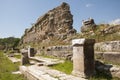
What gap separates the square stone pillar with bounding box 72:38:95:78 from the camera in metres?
5.96

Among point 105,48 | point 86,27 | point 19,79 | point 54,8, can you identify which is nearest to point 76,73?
point 105,48

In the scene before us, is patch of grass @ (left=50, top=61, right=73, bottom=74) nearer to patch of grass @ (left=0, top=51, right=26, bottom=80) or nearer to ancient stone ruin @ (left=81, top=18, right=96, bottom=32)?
patch of grass @ (left=0, top=51, right=26, bottom=80)

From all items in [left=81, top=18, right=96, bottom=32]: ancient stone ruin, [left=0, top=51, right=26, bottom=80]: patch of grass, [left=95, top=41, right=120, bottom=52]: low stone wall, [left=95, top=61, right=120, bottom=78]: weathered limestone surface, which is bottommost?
[left=0, top=51, right=26, bottom=80]: patch of grass

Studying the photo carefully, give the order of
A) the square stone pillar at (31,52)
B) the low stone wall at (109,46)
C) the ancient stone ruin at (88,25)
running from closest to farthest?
1. the low stone wall at (109,46)
2. the ancient stone ruin at (88,25)
3. the square stone pillar at (31,52)

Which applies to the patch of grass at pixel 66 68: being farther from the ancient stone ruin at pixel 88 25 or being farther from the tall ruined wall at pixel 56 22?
the tall ruined wall at pixel 56 22

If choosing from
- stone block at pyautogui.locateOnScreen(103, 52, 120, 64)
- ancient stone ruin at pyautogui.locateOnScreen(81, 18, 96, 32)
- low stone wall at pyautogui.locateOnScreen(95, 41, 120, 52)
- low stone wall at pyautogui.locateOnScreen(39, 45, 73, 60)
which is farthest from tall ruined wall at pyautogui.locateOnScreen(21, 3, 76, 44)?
stone block at pyautogui.locateOnScreen(103, 52, 120, 64)

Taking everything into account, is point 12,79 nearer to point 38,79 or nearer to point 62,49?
point 38,79

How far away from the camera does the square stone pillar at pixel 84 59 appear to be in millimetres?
5960

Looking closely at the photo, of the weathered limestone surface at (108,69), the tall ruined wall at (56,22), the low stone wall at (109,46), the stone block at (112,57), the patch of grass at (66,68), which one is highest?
the tall ruined wall at (56,22)

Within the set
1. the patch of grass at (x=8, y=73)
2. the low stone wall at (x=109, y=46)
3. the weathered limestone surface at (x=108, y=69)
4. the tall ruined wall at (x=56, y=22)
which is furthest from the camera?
the tall ruined wall at (x=56, y=22)

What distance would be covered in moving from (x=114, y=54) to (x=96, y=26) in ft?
16.9

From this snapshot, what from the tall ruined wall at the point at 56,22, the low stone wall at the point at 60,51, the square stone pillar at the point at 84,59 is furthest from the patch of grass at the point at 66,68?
the tall ruined wall at the point at 56,22

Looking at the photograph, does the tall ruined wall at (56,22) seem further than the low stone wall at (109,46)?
Yes

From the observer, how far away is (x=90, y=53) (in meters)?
6.17
